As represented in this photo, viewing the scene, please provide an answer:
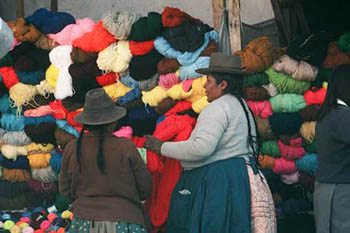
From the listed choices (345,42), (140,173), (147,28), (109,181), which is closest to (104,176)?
(109,181)

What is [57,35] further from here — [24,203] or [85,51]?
[24,203]

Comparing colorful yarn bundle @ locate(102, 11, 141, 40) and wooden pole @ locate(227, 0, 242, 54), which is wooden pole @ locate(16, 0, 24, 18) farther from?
wooden pole @ locate(227, 0, 242, 54)

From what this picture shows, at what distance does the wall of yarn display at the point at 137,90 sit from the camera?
16.2 ft

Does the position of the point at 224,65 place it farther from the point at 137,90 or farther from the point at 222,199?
the point at 137,90

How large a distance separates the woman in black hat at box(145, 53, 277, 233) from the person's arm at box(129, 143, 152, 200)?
197mm

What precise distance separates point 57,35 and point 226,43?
1.52 meters

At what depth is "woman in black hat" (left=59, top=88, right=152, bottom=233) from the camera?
12.2ft

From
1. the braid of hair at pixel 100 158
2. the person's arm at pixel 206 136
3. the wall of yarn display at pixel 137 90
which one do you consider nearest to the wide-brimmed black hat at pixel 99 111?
the braid of hair at pixel 100 158

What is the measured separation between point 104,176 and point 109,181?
0.04m

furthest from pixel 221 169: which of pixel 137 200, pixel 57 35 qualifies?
pixel 57 35

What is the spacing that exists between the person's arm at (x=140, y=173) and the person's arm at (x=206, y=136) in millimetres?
232

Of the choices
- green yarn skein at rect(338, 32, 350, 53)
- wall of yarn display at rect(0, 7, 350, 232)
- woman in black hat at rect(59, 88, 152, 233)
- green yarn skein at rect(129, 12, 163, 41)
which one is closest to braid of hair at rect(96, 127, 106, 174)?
woman in black hat at rect(59, 88, 152, 233)

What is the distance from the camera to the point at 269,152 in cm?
505

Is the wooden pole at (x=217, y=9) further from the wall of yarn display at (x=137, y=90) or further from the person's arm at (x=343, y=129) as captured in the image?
the person's arm at (x=343, y=129)
